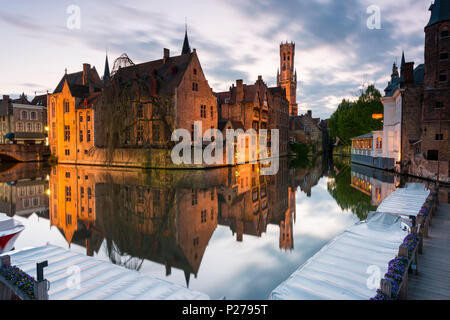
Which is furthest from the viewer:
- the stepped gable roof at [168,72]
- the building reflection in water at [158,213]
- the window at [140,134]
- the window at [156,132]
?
the stepped gable roof at [168,72]

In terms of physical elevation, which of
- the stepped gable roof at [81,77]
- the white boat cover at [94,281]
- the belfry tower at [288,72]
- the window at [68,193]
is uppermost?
the belfry tower at [288,72]

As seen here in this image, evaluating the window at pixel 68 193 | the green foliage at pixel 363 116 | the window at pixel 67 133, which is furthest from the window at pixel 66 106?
the green foliage at pixel 363 116

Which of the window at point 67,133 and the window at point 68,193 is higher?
the window at point 67,133

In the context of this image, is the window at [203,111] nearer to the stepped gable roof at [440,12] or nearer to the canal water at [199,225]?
the canal water at [199,225]

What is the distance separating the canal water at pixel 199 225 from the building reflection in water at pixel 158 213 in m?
0.04

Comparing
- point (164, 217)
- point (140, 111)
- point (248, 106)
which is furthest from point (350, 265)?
point (248, 106)

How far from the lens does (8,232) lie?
8398 millimetres

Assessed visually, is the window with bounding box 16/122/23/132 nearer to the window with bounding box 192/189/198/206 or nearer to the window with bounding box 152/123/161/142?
the window with bounding box 152/123/161/142

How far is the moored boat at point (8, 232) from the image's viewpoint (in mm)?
8258

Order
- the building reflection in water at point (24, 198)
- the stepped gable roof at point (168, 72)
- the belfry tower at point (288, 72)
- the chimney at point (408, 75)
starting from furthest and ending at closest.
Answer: the belfry tower at point (288, 72) → the stepped gable roof at point (168, 72) → the chimney at point (408, 75) → the building reflection in water at point (24, 198)

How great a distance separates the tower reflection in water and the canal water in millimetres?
38

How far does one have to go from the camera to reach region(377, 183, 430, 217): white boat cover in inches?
438

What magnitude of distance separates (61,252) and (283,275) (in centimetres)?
620

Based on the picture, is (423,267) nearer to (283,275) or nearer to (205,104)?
(283,275)
